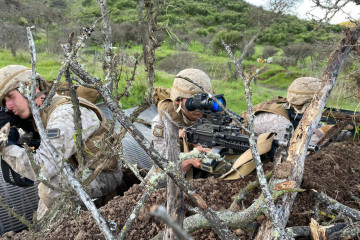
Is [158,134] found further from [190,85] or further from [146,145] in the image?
[146,145]

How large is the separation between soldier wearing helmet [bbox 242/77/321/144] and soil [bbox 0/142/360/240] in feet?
3.91

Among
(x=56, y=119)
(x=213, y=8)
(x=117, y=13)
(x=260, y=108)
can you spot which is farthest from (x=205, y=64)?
(x=213, y=8)

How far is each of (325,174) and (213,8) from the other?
141 ft

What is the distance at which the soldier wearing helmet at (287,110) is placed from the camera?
3383mm

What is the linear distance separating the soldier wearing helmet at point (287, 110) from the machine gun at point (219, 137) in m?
1.11

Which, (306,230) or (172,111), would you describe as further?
(172,111)

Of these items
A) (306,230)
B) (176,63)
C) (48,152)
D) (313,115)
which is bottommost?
(176,63)

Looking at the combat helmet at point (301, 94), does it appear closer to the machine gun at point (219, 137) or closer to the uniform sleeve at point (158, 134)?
the machine gun at point (219, 137)

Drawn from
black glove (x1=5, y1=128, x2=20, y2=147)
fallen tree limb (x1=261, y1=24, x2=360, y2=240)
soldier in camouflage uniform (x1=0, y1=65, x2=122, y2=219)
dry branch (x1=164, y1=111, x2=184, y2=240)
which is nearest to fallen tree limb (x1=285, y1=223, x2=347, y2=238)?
fallen tree limb (x1=261, y1=24, x2=360, y2=240)

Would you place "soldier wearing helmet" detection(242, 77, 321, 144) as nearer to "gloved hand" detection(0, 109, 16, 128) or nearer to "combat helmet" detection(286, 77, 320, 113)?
"combat helmet" detection(286, 77, 320, 113)

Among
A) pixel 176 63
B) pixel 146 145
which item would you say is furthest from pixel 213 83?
pixel 146 145

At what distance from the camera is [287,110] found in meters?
3.57

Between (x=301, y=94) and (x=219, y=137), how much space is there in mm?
1583

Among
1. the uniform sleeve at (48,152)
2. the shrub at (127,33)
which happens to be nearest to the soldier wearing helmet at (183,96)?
the uniform sleeve at (48,152)
